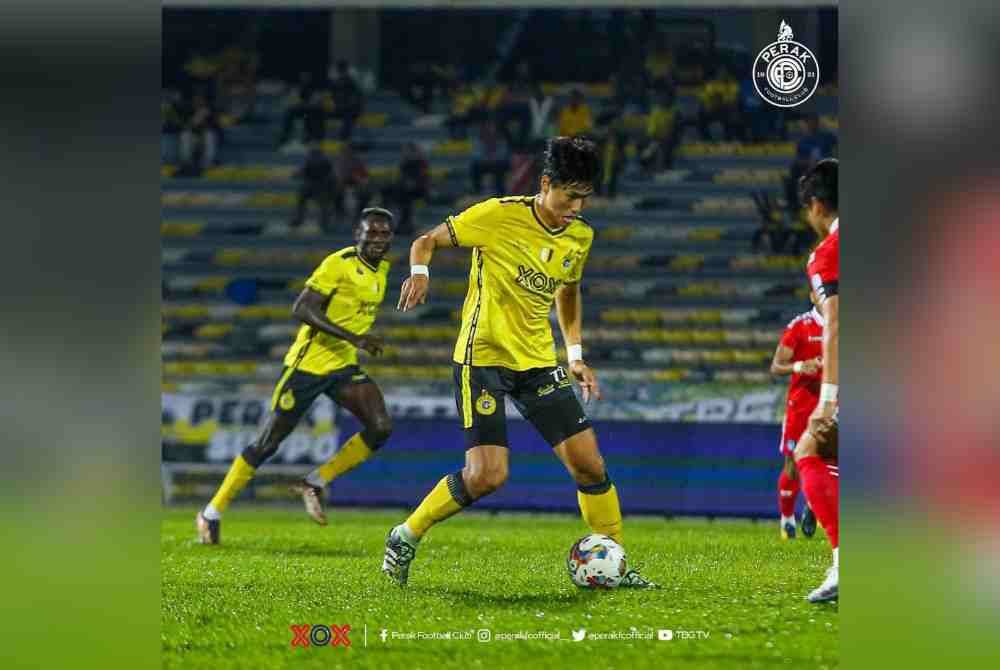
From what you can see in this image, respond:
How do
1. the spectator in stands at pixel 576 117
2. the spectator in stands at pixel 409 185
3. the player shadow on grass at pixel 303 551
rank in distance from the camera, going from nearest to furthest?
the player shadow on grass at pixel 303 551, the spectator in stands at pixel 576 117, the spectator in stands at pixel 409 185

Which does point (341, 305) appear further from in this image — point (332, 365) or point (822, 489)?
point (822, 489)

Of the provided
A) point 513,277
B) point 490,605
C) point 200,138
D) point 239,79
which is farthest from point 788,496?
point 239,79

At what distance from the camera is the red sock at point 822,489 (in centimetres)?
620

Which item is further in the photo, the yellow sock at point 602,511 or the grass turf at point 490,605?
the yellow sock at point 602,511

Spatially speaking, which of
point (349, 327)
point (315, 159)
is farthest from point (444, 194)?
point (349, 327)

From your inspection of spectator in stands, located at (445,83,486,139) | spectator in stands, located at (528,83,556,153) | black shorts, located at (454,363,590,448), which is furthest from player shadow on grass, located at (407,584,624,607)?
spectator in stands, located at (445,83,486,139)

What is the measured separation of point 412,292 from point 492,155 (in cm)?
1045

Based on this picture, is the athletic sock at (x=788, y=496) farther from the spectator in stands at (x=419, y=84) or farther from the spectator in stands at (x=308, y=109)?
the spectator in stands at (x=308, y=109)

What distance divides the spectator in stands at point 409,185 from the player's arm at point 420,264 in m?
9.91

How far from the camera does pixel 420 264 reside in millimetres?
6320

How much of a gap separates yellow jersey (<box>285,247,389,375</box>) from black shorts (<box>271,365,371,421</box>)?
0.16 ft

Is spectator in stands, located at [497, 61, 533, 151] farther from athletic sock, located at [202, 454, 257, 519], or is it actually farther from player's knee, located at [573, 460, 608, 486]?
player's knee, located at [573, 460, 608, 486]

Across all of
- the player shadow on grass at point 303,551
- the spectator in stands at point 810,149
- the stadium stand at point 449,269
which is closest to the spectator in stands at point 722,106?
the stadium stand at point 449,269
